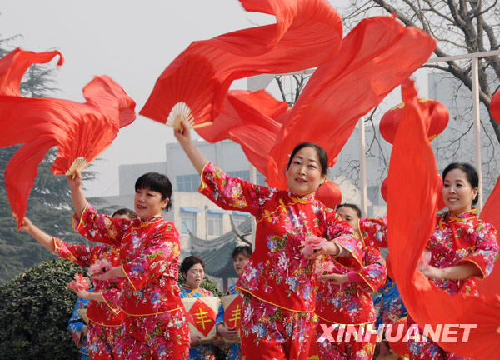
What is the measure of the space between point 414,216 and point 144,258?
5.60ft

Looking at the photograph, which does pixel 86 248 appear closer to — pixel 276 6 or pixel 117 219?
pixel 117 219

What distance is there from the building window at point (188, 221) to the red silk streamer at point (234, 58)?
55.9ft

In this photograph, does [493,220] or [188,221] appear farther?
[188,221]

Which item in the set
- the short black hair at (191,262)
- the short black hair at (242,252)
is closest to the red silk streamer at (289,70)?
the short black hair at (242,252)

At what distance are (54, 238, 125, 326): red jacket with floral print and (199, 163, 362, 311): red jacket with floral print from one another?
141cm

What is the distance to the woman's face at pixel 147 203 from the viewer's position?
4270 millimetres

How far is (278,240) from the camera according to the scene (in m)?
3.39

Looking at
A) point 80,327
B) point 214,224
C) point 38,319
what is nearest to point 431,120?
point 80,327

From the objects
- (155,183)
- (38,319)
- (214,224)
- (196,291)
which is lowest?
(214,224)

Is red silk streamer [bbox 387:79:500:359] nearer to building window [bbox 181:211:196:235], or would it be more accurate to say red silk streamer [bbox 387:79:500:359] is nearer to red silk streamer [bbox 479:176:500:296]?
red silk streamer [bbox 479:176:500:296]

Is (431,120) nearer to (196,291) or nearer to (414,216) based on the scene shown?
(196,291)

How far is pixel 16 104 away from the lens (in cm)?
395

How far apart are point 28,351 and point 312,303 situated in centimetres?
399

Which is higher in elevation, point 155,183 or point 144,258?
point 155,183
